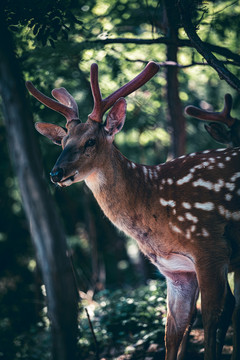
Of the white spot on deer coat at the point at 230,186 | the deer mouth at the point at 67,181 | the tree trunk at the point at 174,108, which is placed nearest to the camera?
the deer mouth at the point at 67,181

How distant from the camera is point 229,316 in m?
3.58

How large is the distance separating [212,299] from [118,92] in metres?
2.00

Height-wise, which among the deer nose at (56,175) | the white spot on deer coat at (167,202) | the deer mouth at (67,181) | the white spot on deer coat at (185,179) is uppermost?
the deer nose at (56,175)

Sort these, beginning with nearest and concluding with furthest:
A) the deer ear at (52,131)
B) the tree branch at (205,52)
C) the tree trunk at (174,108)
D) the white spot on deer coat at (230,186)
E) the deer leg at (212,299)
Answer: the deer leg at (212,299)
the white spot on deer coat at (230,186)
the tree branch at (205,52)
the deer ear at (52,131)
the tree trunk at (174,108)

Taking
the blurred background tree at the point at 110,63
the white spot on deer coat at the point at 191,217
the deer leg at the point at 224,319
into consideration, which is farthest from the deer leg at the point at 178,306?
the blurred background tree at the point at 110,63

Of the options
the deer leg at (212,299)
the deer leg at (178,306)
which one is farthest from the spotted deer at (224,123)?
the deer leg at (212,299)

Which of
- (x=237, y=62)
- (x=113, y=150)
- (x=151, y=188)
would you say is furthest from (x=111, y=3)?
(x=151, y=188)

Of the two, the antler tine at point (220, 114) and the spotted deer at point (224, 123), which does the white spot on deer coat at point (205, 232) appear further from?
the antler tine at point (220, 114)

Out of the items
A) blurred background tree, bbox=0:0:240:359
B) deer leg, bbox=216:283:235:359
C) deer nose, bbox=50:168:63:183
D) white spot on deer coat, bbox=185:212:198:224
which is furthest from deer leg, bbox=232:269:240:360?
deer nose, bbox=50:168:63:183

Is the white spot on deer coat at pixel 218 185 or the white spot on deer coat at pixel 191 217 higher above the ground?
the white spot on deer coat at pixel 218 185

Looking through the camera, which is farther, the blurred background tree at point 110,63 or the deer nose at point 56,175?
the blurred background tree at point 110,63

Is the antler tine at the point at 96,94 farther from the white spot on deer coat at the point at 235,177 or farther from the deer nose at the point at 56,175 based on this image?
the white spot on deer coat at the point at 235,177

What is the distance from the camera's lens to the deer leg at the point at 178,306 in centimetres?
382

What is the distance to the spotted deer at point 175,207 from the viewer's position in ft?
11.3
